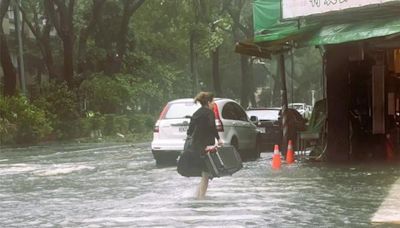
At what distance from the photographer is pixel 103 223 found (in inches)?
Result: 359

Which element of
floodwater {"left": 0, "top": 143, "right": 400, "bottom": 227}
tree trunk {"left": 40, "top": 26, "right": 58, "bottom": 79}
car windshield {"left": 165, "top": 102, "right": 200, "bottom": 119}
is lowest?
floodwater {"left": 0, "top": 143, "right": 400, "bottom": 227}

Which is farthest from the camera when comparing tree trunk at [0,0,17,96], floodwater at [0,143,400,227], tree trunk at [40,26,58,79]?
tree trunk at [40,26,58,79]

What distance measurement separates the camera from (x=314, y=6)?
15.5 meters

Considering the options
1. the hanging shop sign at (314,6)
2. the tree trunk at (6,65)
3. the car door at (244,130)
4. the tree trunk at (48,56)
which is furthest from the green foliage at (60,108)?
the hanging shop sign at (314,6)

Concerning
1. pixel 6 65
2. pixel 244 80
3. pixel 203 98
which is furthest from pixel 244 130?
pixel 244 80

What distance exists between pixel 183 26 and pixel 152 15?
122 inches

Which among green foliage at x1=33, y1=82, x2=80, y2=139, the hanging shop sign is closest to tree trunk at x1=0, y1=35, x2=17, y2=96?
green foliage at x1=33, y1=82, x2=80, y2=139

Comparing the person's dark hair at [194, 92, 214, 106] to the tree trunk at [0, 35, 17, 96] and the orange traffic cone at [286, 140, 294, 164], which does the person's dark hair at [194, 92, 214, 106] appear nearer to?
the orange traffic cone at [286, 140, 294, 164]

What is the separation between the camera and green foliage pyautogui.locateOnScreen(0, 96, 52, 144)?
31.1 m

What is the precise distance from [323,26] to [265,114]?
8119mm

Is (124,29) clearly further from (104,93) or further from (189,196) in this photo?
(189,196)

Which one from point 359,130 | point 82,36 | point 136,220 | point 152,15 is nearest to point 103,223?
point 136,220

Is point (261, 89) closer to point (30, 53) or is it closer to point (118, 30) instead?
point (30, 53)

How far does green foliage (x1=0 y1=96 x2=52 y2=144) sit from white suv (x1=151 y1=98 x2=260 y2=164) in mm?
15398
